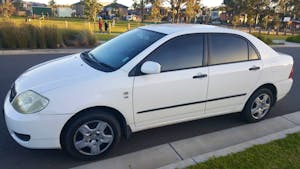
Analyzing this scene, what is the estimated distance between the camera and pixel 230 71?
385cm

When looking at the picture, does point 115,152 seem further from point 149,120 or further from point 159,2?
point 159,2

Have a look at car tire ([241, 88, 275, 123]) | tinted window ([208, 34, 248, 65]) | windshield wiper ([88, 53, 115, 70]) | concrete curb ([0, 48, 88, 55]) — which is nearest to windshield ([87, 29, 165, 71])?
windshield wiper ([88, 53, 115, 70])

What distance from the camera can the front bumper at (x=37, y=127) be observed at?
9.34ft

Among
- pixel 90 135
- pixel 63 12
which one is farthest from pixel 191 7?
pixel 63 12

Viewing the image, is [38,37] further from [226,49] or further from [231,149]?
[231,149]

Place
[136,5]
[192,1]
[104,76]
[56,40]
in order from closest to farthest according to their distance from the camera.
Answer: [104,76] → [56,40] → [192,1] → [136,5]

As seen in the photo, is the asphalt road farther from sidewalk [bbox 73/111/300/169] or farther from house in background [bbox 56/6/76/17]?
house in background [bbox 56/6/76/17]

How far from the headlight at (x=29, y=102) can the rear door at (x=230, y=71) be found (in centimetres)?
225

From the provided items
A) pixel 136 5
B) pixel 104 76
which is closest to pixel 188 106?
pixel 104 76

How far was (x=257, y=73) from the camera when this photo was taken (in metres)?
4.11

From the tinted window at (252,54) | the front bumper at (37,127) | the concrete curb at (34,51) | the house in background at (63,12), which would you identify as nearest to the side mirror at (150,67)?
the front bumper at (37,127)

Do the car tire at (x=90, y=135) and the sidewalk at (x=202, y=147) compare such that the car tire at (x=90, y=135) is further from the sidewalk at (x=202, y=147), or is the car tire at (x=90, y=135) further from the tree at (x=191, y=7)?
the tree at (x=191, y=7)

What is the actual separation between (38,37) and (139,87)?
34.4 ft

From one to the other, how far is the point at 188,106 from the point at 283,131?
1631mm
